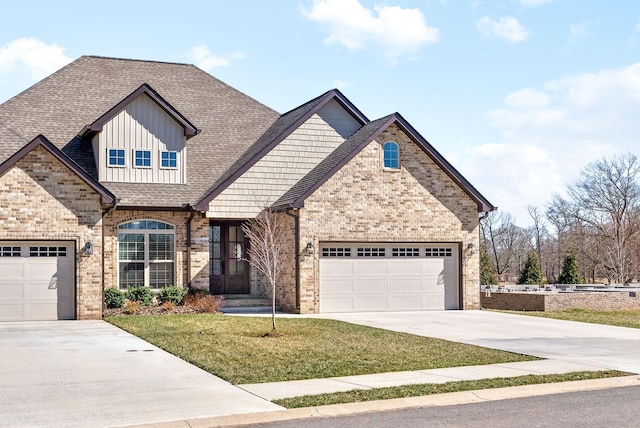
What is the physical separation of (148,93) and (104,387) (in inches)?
652

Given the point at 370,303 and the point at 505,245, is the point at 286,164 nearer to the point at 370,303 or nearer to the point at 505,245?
the point at 370,303

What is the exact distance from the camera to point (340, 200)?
25.4m

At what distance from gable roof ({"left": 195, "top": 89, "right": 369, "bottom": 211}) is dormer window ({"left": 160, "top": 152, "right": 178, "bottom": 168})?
1.62 meters

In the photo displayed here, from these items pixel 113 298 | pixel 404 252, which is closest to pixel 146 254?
pixel 113 298

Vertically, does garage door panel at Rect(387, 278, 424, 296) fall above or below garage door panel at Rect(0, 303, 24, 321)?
above

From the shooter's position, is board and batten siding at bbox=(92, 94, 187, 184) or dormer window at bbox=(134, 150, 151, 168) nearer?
board and batten siding at bbox=(92, 94, 187, 184)

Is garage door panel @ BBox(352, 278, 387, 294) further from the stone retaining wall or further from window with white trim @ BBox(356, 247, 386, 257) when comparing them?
the stone retaining wall

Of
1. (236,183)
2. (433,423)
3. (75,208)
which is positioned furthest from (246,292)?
(433,423)

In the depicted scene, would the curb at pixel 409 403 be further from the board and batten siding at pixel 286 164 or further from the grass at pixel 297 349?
the board and batten siding at pixel 286 164

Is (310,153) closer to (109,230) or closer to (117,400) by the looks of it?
(109,230)

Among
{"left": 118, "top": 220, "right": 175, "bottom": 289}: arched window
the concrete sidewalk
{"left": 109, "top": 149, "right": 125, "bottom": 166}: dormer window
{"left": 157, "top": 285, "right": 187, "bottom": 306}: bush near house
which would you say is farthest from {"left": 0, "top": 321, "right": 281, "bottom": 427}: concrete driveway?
{"left": 109, "top": 149, "right": 125, "bottom": 166}: dormer window

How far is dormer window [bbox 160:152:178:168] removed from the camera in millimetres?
26688

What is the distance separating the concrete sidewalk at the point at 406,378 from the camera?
11.0m

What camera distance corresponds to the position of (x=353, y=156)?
25438 millimetres
